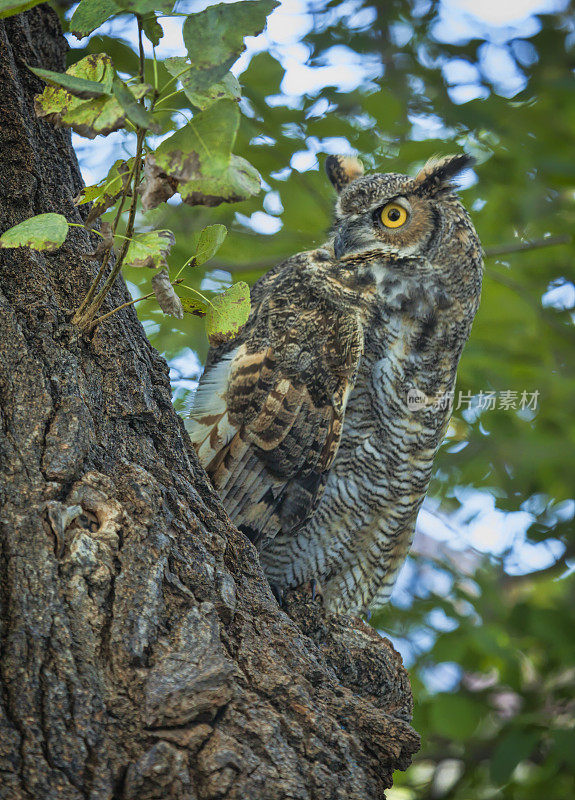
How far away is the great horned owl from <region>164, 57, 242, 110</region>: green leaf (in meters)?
1.01

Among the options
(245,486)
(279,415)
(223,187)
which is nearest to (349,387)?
(279,415)

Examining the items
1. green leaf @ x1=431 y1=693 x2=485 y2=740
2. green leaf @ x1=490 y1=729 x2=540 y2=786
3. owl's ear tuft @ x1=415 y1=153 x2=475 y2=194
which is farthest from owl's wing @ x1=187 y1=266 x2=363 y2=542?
green leaf @ x1=490 y1=729 x2=540 y2=786

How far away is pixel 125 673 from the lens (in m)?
0.94

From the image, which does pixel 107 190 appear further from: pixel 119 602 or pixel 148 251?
pixel 119 602

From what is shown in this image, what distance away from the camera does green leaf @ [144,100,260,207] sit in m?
0.85

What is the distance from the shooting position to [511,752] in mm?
2801

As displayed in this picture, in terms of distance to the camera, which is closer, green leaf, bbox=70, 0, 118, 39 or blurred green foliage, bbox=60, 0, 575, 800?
green leaf, bbox=70, 0, 118, 39

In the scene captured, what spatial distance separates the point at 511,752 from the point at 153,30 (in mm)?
2878

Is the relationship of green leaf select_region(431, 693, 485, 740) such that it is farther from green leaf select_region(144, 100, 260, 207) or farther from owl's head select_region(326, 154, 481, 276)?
green leaf select_region(144, 100, 260, 207)

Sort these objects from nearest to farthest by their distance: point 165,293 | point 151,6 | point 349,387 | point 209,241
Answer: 1. point 151,6
2. point 165,293
3. point 209,241
4. point 349,387

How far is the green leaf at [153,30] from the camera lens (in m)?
0.91

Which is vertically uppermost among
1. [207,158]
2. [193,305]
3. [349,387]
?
[207,158]

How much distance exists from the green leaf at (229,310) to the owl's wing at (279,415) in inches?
30.1

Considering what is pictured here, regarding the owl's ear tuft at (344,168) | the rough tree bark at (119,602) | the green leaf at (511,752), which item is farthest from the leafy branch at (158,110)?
the green leaf at (511,752)
